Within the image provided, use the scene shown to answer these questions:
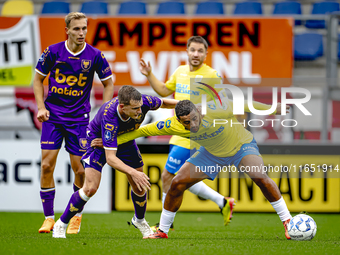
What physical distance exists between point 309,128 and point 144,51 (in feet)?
9.84

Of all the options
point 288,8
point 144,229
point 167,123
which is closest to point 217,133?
point 167,123

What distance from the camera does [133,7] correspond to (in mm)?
9906

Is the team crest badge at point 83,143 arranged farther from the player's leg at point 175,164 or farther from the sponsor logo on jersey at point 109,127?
the player's leg at point 175,164

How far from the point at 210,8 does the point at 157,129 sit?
5.98 m

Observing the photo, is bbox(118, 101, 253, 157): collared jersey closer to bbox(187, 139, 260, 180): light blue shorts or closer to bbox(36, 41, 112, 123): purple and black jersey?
bbox(187, 139, 260, 180): light blue shorts

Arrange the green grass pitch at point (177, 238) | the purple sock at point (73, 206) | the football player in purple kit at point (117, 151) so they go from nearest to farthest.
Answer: the green grass pitch at point (177, 238) → the football player in purple kit at point (117, 151) → the purple sock at point (73, 206)

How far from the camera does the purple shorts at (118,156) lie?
4535 millimetres

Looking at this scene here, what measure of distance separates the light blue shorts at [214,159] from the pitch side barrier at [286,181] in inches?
101

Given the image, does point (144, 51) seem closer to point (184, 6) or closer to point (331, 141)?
point (184, 6)

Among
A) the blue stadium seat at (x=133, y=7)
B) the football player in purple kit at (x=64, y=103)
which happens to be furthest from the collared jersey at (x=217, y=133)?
the blue stadium seat at (x=133, y=7)

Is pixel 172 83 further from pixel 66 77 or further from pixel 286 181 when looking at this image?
pixel 286 181

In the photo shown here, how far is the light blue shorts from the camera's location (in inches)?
183

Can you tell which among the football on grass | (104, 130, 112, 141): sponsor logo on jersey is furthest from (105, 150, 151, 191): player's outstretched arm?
the football on grass

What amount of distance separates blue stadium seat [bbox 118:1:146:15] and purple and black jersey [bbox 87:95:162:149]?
5.58 metres
